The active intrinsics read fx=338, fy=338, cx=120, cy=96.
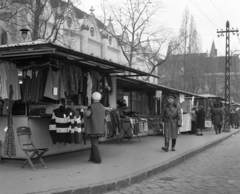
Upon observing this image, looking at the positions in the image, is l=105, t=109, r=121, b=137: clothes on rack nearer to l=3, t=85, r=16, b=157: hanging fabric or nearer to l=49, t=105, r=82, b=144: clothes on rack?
l=49, t=105, r=82, b=144: clothes on rack

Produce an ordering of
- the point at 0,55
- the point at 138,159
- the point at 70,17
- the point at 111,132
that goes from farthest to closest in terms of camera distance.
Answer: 1. the point at 70,17
2. the point at 111,132
3. the point at 138,159
4. the point at 0,55

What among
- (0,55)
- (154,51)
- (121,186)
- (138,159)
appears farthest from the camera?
(154,51)

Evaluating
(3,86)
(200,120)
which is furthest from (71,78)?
(200,120)

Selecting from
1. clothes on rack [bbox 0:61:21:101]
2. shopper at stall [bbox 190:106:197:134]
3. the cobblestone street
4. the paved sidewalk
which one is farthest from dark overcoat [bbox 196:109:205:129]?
clothes on rack [bbox 0:61:21:101]

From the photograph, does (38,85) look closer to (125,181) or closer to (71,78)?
(71,78)

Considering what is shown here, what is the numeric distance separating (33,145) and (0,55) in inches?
94.4

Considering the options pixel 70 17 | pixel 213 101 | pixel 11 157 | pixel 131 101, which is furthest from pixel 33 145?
pixel 213 101

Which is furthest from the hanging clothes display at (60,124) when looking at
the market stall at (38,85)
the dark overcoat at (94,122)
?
the dark overcoat at (94,122)

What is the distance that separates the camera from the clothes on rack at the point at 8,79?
852cm

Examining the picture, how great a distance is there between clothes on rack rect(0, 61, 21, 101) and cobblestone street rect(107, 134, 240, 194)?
3854mm

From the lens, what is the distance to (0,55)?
845cm

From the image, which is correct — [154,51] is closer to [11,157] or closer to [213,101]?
[213,101]

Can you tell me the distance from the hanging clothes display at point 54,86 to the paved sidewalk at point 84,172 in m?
1.80

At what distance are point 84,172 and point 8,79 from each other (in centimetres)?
311
